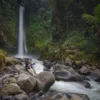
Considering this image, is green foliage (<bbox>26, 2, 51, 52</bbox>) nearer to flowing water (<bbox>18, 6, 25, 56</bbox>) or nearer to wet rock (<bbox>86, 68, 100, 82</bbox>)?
flowing water (<bbox>18, 6, 25, 56</bbox>)

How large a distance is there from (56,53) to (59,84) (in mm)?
6073

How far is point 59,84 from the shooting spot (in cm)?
1191


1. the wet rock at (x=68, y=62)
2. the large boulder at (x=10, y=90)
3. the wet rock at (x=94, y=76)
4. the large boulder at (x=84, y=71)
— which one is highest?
the wet rock at (x=68, y=62)

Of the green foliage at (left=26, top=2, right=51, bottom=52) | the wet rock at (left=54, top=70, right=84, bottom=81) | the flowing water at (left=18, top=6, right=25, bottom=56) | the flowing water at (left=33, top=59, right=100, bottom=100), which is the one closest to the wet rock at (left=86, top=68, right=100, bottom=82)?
the flowing water at (left=33, top=59, right=100, bottom=100)

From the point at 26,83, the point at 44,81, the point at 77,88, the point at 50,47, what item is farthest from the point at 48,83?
the point at 50,47

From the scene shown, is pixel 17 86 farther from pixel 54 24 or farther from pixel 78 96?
pixel 54 24

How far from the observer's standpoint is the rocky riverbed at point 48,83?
898 cm

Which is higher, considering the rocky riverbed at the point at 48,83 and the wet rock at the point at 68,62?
the wet rock at the point at 68,62

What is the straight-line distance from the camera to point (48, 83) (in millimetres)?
10617

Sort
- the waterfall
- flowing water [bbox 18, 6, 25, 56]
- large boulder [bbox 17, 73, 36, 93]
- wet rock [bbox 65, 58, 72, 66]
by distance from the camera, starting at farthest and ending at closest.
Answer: flowing water [bbox 18, 6, 25, 56] < the waterfall < wet rock [bbox 65, 58, 72, 66] < large boulder [bbox 17, 73, 36, 93]

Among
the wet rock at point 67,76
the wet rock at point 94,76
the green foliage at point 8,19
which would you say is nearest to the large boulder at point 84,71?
the wet rock at point 94,76

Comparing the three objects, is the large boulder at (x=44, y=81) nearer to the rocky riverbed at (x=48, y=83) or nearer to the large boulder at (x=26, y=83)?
the rocky riverbed at (x=48, y=83)

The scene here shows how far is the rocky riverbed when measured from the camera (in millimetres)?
8977

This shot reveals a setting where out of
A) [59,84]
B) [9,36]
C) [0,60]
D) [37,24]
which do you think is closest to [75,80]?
[59,84]
